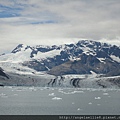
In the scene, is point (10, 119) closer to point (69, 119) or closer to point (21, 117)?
point (21, 117)

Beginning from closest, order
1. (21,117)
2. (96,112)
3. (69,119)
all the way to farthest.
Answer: (69,119), (21,117), (96,112)

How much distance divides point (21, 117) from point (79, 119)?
11186 millimetres

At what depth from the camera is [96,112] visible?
72.4 metres

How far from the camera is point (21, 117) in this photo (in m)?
→ 62.6

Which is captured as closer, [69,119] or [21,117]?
[69,119]

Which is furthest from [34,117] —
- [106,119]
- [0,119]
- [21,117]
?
[106,119]

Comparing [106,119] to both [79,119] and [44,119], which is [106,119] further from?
[44,119]

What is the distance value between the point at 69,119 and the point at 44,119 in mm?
5077

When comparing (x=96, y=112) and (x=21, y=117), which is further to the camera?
(x=96, y=112)

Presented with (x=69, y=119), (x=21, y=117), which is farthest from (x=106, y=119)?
(x=21, y=117)

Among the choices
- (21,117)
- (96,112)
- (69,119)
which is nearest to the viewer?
(69,119)

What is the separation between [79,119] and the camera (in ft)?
190

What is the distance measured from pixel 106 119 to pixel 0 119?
17897 mm

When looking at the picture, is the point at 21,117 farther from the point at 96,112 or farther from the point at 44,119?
the point at 96,112
